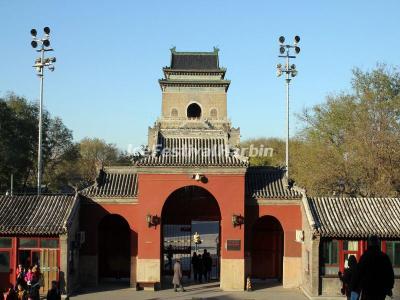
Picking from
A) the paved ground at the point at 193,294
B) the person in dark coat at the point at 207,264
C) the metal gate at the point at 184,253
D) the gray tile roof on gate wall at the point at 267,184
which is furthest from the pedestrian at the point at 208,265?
the gray tile roof on gate wall at the point at 267,184

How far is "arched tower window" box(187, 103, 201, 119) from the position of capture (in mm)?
51312

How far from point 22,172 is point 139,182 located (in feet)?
65.7

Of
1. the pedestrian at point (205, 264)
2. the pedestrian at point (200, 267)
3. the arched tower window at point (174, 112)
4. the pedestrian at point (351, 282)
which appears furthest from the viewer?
the arched tower window at point (174, 112)

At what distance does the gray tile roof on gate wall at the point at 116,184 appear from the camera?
77.0 feet

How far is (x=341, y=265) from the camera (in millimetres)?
21156

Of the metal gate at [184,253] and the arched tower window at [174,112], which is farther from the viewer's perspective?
the arched tower window at [174,112]

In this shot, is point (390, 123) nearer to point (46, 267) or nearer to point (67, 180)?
point (46, 267)

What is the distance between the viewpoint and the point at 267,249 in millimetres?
25391

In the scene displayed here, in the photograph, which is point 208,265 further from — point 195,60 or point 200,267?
point 195,60

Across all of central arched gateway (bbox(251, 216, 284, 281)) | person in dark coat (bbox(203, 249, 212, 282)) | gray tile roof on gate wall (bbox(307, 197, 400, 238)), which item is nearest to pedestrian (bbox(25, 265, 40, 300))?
person in dark coat (bbox(203, 249, 212, 282))

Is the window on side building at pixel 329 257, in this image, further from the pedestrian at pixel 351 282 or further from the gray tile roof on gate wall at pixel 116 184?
the gray tile roof on gate wall at pixel 116 184

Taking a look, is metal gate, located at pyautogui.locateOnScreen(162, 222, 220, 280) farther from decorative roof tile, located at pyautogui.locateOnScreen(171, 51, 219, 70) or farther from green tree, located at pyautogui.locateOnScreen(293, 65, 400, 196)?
decorative roof tile, located at pyautogui.locateOnScreen(171, 51, 219, 70)

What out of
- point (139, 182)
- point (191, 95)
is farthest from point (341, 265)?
point (191, 95)

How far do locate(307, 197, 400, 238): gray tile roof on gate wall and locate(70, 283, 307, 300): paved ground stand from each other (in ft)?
9.28
